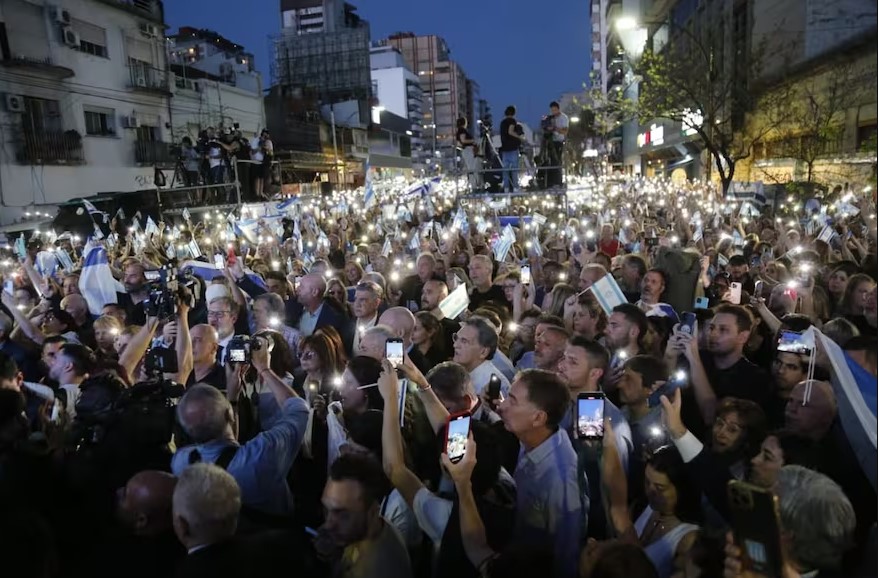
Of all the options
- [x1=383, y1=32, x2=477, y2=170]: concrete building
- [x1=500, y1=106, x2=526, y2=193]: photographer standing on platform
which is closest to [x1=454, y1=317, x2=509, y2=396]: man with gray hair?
[x1=500, y1=106, x2=526, y2=193]: photographer standing on platform

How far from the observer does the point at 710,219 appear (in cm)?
1368

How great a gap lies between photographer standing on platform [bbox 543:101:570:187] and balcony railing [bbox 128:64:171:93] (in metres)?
18.3

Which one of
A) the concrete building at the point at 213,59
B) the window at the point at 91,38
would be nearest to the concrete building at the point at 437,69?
the concrete building at the point at 213,59

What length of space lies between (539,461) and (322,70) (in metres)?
63.8

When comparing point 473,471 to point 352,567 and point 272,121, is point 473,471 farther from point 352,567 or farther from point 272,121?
point 272,121

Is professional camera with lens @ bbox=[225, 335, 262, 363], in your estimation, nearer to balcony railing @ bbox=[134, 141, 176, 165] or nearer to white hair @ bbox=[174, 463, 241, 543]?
white hair @ bbox=[174, 463, 241, 543]

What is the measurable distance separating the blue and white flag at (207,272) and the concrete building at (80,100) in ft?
43.8

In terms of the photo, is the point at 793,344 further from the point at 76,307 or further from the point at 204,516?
the point at 76,307

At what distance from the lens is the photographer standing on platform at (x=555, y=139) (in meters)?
13.8

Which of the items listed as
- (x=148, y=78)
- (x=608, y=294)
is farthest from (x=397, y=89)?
(x=608, y=294)

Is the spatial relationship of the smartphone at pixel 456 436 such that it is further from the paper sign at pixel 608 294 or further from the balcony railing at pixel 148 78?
the balcony railing at pixel 148 78

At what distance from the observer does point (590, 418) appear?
317 centimetres

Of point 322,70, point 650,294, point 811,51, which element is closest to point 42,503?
point 650,294

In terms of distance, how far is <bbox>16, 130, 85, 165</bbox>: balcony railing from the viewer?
20.3m
